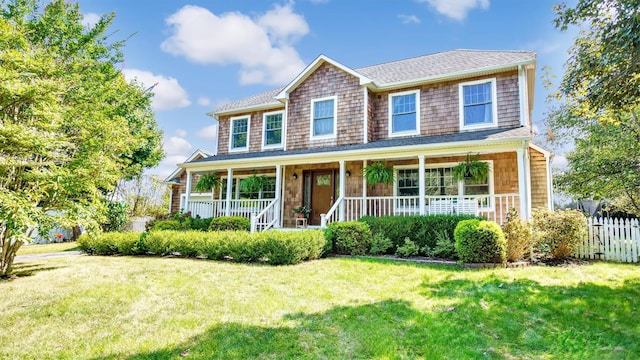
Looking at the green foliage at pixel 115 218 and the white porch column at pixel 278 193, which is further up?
the white porch column at pixel 278 193

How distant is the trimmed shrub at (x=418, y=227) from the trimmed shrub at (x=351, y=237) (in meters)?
0.45

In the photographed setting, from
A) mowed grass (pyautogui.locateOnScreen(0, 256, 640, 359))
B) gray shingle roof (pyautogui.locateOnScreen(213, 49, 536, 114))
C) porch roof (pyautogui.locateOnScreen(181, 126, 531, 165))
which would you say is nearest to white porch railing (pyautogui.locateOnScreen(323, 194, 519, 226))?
porch roof (pyautogui.locateOnScreen(181, 126, 531, 165))

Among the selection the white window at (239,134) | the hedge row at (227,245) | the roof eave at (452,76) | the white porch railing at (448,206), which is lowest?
the hedge row at (227,245)

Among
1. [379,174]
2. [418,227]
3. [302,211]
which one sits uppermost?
[379,174]

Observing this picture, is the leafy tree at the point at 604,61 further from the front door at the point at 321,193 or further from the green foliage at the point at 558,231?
the front door at the point at 321,193

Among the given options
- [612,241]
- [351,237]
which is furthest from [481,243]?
[612,241]

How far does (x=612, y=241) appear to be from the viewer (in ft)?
31.2

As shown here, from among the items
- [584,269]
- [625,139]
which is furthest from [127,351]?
[625,139]

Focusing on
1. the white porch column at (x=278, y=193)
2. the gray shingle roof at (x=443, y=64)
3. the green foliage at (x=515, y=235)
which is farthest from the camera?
the white porch column at (x=278, y=193)

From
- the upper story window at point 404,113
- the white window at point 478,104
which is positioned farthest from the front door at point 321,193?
the white window at point 478,104

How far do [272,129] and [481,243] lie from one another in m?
10.5

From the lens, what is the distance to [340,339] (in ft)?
13.5

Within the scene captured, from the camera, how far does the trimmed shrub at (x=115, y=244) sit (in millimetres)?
11086

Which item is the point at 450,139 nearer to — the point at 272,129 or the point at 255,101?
the point at 272,129
